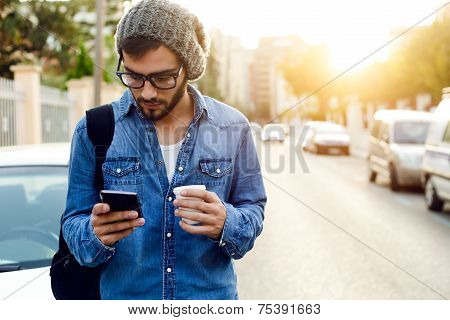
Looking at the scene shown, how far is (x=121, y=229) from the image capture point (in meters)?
1.25

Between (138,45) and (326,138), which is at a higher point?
(138,45)

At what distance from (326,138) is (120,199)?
16.3 meters

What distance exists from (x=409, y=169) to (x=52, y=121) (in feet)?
21.1

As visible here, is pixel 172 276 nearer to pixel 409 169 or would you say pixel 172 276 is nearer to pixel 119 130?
pixel 119 130

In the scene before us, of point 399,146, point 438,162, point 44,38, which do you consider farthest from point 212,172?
point 44,38

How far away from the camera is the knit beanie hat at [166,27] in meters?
1.33

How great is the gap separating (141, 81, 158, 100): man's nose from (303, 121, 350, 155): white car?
13.7m

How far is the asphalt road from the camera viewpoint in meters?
3.90

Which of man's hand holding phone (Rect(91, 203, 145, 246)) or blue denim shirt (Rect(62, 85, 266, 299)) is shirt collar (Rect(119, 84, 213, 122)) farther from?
man's hand holding phone (Rect(91, 203, 145, 246))

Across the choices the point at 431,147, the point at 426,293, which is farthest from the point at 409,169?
the point at 426,293

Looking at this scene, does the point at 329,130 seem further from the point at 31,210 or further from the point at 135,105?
the point at 135,105

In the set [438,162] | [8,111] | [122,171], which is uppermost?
[8,111]

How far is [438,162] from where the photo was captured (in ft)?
23.3

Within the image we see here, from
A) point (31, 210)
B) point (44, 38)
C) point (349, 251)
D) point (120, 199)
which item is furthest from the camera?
point (44, 38)
